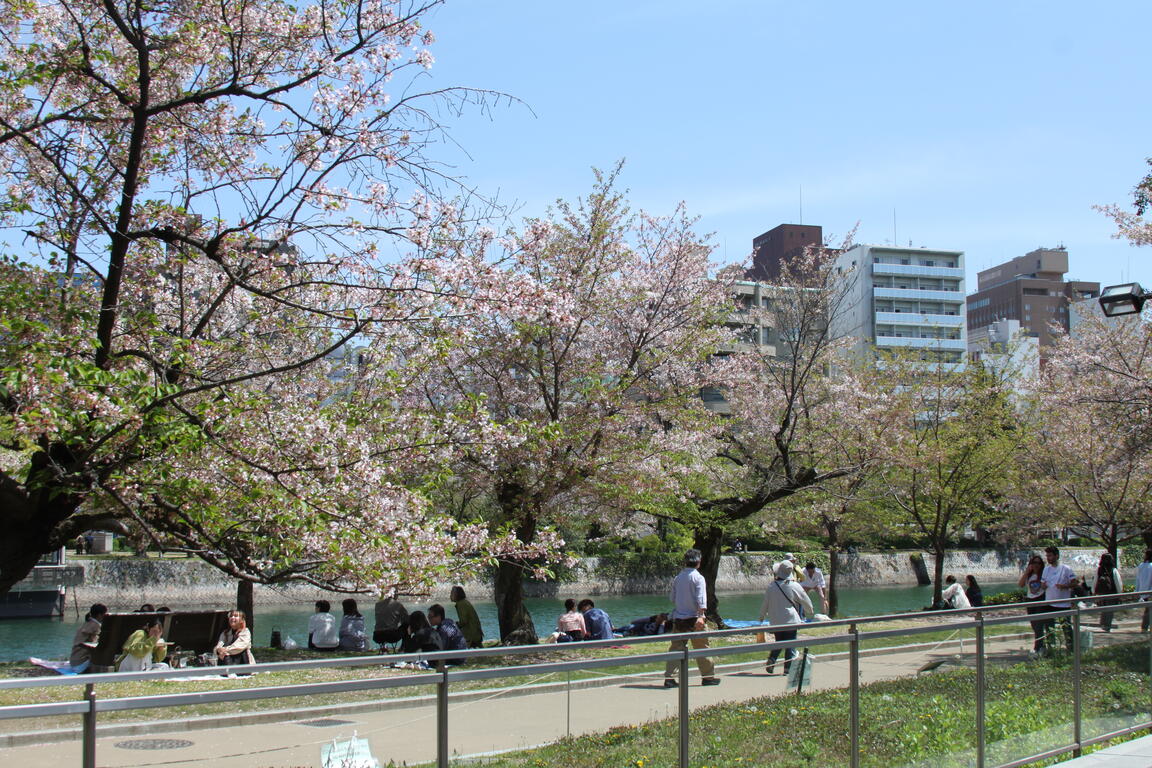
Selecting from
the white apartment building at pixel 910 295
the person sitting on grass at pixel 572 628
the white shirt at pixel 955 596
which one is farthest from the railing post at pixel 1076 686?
the white apartment building at pixel 910 295

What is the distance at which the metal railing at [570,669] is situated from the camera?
3.77 meters

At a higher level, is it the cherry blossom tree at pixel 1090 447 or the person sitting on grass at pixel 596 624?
the cherry blossom tree at pixel 1090 447

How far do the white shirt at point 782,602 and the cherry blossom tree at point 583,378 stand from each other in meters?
4.63

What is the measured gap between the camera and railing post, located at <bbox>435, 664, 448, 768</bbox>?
4.92 m

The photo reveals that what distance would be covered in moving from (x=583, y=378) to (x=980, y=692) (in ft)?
41.0

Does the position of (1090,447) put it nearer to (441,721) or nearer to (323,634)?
(323,634)

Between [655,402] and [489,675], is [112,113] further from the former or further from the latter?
[655,402]

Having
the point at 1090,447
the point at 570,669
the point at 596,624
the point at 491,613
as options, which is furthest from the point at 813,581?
the point at 491,613

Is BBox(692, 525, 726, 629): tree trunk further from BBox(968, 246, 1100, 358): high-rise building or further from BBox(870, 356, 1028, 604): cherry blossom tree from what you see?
BBox(968, 246, 1100, 358): high-rise building

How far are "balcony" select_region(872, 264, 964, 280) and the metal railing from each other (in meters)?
105

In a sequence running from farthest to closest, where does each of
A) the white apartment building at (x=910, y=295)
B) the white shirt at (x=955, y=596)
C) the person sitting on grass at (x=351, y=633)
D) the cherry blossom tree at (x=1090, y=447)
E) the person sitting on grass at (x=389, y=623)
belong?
1. the white apartment building at (x=910, y=295)
2. the cherry blossom tree at (x=1090, y=447)
3. the white shirt at (x=955, y=596)
4. the person sitting on grass at (x=389, y=623)
5. the person sitting on grass at (x=351, y=633)

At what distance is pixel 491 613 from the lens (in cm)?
4081

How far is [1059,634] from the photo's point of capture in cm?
905

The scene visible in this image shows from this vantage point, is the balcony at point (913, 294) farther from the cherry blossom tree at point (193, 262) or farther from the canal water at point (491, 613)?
the cherry blossom tree at point (193, 262)
